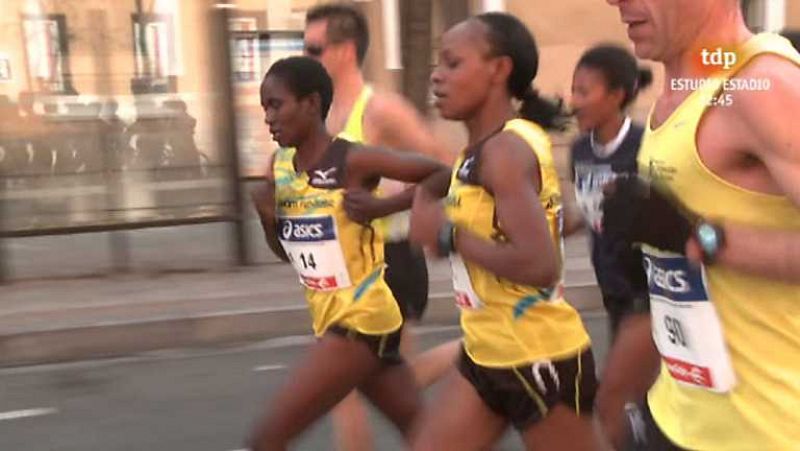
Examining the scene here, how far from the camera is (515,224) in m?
2.35

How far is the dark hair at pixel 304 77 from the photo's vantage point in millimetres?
3123

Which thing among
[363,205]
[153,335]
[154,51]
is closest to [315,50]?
[363,205]

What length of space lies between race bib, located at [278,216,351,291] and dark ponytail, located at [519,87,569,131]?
733 mm

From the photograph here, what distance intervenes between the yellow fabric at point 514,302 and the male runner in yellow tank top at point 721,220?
1.86 ft

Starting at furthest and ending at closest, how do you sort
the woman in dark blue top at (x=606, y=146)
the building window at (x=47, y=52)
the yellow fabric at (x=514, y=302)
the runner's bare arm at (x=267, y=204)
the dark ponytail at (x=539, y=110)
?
the building window at (x=47, y=52)
the woman in dark blue top at (x=606, y=146)
the runner's bare arm at (x=267, y=204)
the dark ponytail at (x=539, y=110)
the yellow fabric at (x=514, y=302)

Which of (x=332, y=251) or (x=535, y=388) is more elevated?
(x=332, y=251)

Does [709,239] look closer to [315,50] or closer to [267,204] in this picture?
[267,204]

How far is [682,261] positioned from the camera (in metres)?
1.81

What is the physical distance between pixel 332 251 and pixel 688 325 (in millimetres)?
1465

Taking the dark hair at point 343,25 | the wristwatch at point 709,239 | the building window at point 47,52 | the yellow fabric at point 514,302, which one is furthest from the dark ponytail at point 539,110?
the building window at point 47,52

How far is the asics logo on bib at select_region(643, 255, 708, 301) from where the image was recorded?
1.81m

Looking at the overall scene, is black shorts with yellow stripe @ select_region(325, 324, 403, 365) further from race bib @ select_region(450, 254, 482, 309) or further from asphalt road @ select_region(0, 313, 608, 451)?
asphalt road @ select_region(0, 313, 608, 451)

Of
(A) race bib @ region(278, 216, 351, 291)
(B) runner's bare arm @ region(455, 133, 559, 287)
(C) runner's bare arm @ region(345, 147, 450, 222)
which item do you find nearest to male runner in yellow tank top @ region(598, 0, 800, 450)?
(B) runner's bare arm @ region(455, 133, 559, 287)

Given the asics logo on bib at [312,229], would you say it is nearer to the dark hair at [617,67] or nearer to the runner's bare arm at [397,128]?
the runner's bare arm at [397,128]
